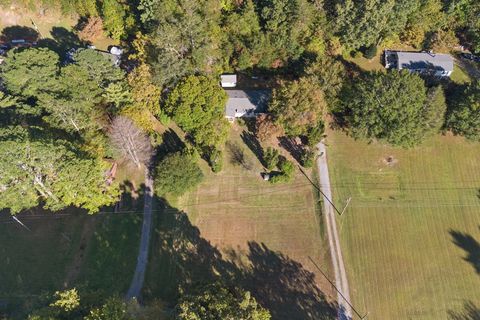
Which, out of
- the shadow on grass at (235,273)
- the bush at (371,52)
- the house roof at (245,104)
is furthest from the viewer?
the bush at (371,52)

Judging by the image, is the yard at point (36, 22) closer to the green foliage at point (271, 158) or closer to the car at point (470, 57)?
the green foliage at point (271, 158)

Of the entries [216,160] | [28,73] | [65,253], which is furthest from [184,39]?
[65,253]

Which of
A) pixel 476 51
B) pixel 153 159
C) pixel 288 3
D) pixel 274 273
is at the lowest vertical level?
pixel 274 273

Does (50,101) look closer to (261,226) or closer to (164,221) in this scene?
(164,221)

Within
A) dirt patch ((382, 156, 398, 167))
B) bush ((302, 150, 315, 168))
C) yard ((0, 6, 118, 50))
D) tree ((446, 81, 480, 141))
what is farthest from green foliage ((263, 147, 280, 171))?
yard ((0, 6, 118, 50))

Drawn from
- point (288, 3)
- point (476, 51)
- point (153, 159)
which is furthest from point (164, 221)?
point (476, 51)

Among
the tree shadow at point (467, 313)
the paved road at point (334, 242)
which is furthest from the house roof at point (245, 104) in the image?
the tree shadow at point (467, 313)

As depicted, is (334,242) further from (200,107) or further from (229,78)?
(229,78)
